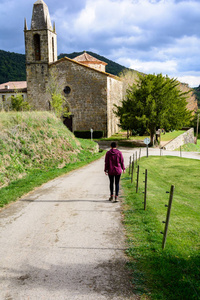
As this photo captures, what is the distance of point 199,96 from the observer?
10362cm

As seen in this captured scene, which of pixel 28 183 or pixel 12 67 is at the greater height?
pixel 12 67

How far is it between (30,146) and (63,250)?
10.8 metres

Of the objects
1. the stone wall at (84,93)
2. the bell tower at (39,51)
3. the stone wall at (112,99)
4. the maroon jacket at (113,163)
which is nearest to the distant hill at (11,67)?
the bell tower at (39,51)

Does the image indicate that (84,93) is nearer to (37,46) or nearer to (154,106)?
(37,46)

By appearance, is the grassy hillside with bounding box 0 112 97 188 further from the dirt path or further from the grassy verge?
the dirt path

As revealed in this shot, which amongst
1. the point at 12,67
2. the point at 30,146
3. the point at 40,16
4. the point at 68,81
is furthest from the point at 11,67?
the point at 30,146

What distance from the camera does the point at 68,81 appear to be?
40188 millimetres

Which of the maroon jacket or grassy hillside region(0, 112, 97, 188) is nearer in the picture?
the maroon jacket

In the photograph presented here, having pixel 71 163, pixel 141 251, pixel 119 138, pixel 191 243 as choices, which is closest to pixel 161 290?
pixel 141 251

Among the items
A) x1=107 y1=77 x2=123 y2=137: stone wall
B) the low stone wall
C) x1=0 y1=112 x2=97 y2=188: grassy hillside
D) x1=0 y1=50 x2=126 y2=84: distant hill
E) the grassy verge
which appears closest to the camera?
the grassy verge

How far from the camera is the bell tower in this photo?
3872cm

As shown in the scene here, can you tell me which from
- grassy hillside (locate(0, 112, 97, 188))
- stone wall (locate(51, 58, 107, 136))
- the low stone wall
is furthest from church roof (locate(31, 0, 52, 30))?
the low stone wall

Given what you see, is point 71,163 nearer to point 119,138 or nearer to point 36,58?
point 119,138

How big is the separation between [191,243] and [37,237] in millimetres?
3397
